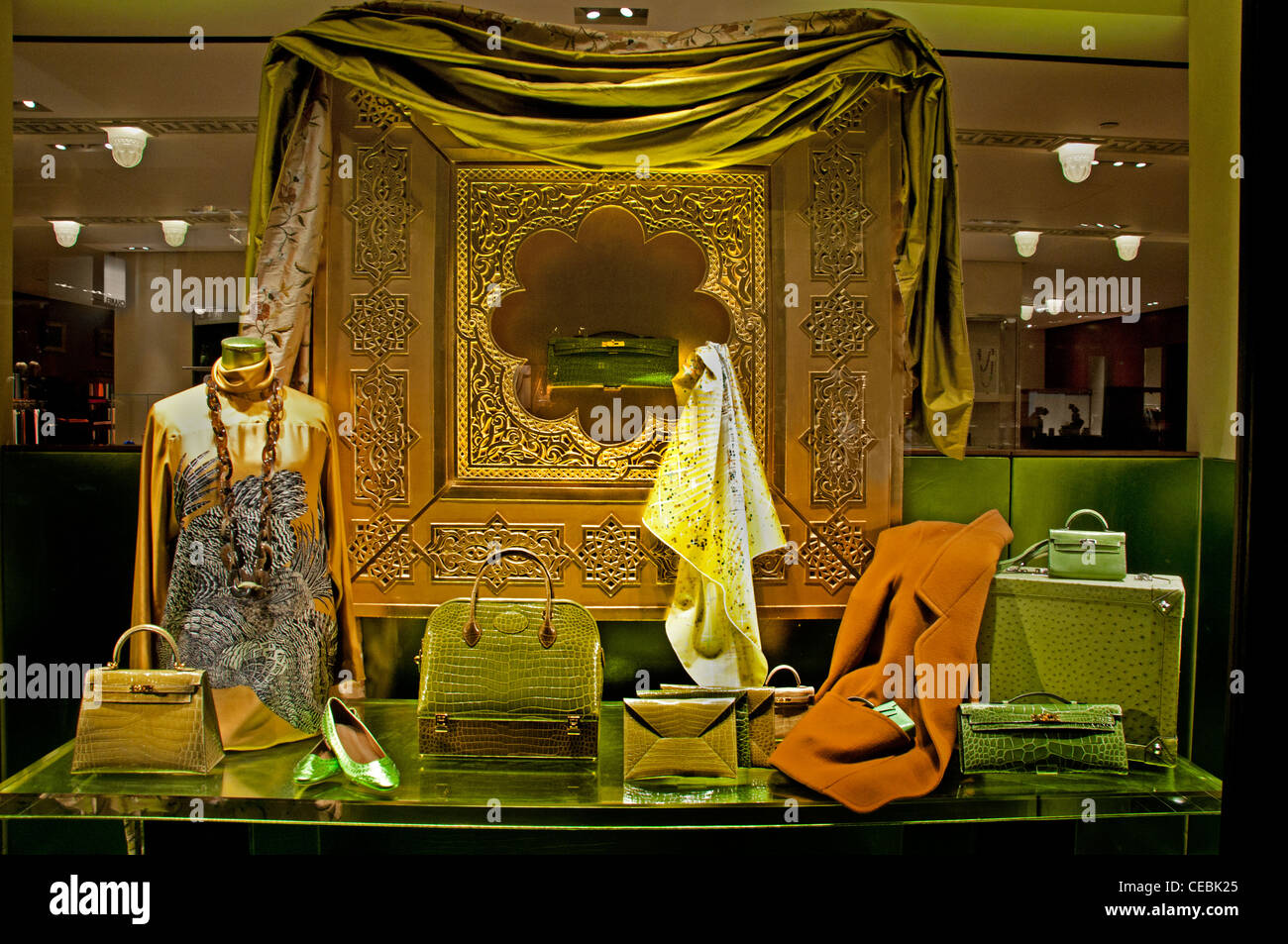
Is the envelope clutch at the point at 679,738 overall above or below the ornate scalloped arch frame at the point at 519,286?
below

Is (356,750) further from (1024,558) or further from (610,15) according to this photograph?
(610,15)

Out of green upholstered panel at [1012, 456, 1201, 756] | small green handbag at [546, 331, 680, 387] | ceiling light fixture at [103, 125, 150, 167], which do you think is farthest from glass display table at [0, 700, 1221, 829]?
ceiling light fixture at [103, 125, 150, 167]

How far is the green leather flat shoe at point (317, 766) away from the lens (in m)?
1.99

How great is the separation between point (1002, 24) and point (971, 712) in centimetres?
218

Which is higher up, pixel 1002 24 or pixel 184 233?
pixel 1002 24

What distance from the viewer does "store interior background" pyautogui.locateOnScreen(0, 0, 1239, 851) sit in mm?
2473

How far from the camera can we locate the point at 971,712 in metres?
2.03

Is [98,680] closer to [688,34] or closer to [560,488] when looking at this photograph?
[560,488]

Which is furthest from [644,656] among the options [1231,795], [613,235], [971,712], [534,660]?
[1231,795]

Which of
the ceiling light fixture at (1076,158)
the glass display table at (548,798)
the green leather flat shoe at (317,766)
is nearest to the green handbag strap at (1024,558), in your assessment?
the glass display table at (548,798)

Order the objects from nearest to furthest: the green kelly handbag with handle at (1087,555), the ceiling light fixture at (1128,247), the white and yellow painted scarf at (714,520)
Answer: the green kelly handbag with handle at (1087,555) < the white and yellow painted scarf at (714,520) < the ceiling light fixture at (1128,247)

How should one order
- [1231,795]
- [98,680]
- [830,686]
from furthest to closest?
[830,686] < [98,680] < [1231,795]

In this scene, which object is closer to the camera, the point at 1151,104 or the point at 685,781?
the point at 685,781

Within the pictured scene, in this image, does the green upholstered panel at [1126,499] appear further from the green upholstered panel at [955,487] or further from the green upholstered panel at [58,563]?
the green upholstered panel at [58,563]
